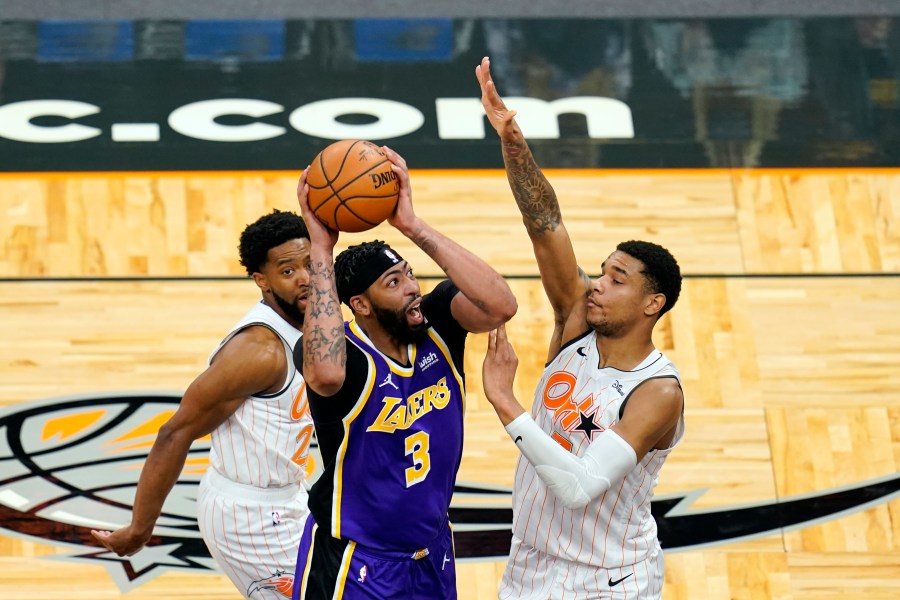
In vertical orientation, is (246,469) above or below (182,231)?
below

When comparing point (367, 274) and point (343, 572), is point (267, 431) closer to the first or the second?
point (343, 572)

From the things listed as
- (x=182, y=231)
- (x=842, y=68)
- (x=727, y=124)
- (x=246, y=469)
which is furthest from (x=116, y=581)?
(x=842, y=68)

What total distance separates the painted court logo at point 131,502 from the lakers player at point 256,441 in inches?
43.9

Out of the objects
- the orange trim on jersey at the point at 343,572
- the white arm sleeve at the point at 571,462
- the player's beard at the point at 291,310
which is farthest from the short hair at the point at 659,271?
the orange trim on jersey at the point at 343,572

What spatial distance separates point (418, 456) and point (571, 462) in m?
0.48

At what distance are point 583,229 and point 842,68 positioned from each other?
Answer: 2.36 meters

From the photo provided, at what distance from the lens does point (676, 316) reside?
262 inches

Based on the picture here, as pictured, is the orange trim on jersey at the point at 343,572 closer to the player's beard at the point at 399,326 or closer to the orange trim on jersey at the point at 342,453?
the orange trim on jersey at the point at 342,453

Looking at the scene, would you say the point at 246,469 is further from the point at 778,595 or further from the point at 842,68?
the point at 842,68

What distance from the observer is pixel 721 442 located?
619 centimetres

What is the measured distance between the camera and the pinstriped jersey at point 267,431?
4621 millimetres

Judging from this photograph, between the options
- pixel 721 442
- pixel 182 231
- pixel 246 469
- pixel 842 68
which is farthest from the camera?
pixel 842 68

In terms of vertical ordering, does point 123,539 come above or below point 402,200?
below

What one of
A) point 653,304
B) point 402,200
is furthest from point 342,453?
point 653,304
